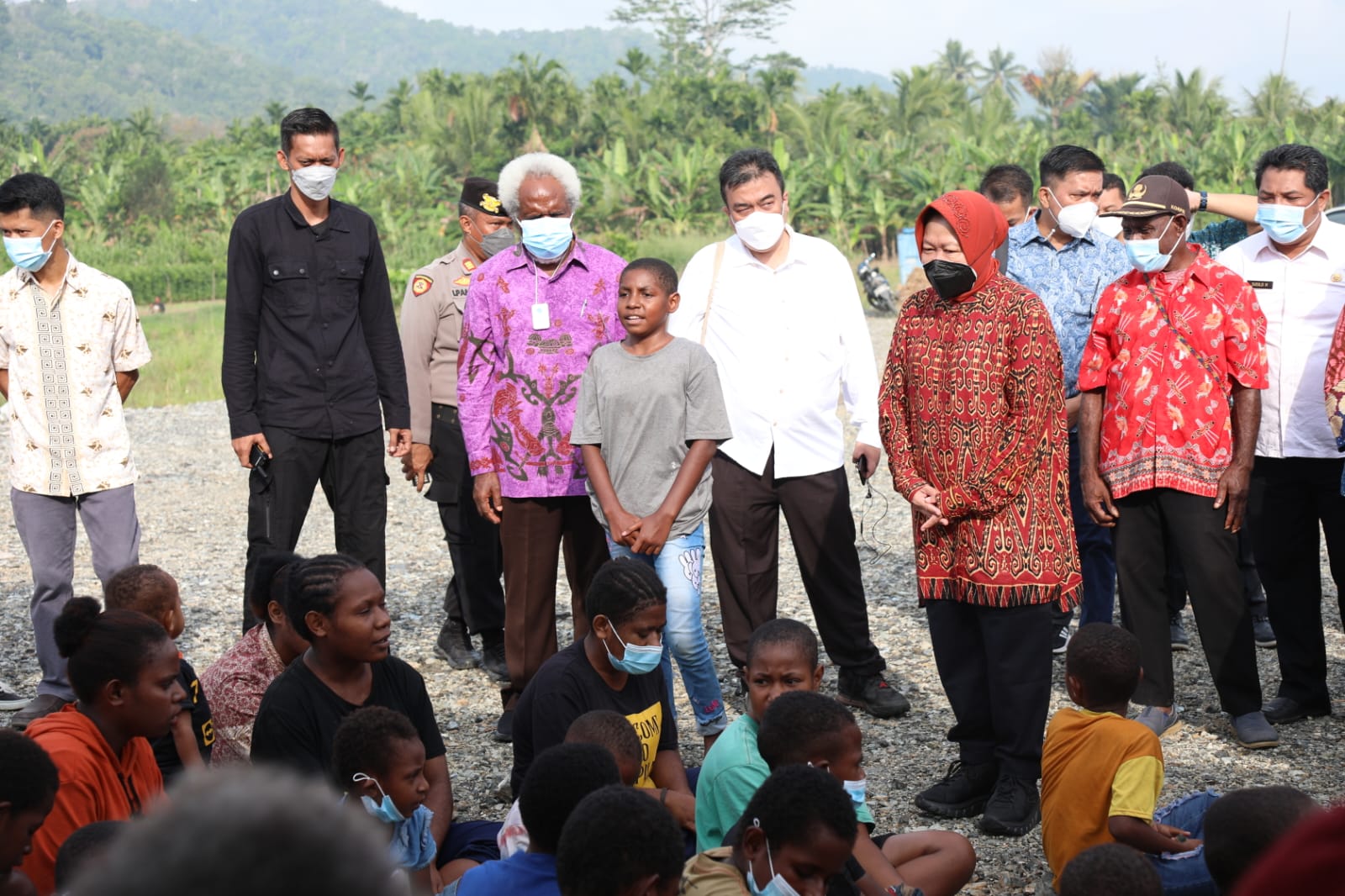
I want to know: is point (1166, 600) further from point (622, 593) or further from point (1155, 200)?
point (622, 593)

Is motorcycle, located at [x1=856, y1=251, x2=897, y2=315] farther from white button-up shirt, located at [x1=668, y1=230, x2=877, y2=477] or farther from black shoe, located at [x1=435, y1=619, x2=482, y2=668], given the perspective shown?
white button-up shirt, located at [x1=668, y1=230, x2=877, y2=477]

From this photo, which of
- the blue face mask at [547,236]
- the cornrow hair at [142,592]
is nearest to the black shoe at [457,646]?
the cornrow hair at [142,592]

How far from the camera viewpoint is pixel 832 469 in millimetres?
5453

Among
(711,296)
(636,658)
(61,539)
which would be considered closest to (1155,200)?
(711,296)

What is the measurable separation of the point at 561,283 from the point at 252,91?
499 ft

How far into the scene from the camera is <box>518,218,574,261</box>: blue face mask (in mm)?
5102

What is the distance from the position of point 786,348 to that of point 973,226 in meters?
1.25

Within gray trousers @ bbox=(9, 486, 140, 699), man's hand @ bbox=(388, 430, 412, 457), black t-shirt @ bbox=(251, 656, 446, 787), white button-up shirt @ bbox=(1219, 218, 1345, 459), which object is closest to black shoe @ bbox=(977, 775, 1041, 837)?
white button-up shirt @ bbox=(1219, 218, 1345, 459)

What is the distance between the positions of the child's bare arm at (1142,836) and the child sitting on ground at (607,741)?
124 cm

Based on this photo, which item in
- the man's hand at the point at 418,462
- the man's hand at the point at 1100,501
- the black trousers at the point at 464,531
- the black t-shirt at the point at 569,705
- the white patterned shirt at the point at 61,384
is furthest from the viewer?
the black trousers at the point at 464,531

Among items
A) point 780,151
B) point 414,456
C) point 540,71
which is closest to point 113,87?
point 540,71

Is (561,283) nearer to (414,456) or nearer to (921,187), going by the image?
(414,456)

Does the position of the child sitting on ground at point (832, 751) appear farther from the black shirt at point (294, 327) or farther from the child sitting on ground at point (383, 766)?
the black shirt at point (294, 327)

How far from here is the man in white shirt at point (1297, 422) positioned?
5184 mm
